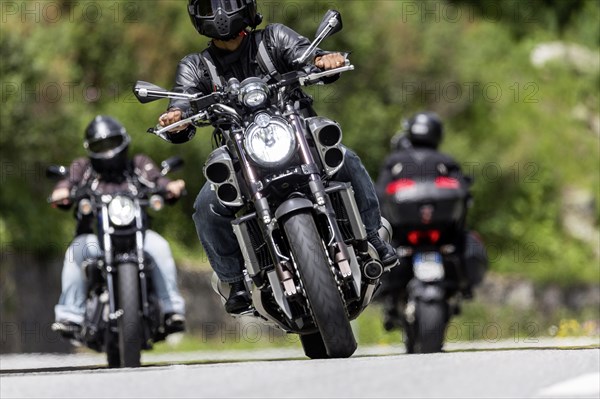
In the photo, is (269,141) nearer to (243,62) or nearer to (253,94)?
(253,94)

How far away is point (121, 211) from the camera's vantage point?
1100cm

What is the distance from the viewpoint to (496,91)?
103 feet

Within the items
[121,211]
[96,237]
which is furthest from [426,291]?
[96,237]

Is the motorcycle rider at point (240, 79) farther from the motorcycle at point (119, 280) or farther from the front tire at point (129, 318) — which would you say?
the motorcycle at point (119, 280)

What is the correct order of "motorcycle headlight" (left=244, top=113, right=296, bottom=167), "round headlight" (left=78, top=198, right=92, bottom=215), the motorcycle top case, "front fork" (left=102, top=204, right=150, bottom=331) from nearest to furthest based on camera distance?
"motorcycle headlight" (left=244, top=113, right=296, bottom=167), "front fork" (left=102, top=204, right=150, bottom=331), "round headlight" (left=78, top=198, right=92, bottom=215), the motorcycle top case

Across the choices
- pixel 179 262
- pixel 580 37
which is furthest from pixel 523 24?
pixel 179 262

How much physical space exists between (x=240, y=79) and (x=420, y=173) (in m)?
4.28

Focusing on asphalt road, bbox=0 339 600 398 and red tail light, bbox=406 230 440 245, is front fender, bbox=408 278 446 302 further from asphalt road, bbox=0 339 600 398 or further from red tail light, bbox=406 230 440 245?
asphalt road, bbox=0 339 600 398

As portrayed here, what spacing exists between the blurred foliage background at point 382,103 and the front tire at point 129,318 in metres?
7.87

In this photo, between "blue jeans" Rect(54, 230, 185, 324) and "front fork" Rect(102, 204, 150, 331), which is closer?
"front fork" Rect(102, 204, 150, 331)

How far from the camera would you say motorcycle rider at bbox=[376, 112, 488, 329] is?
1213 cm

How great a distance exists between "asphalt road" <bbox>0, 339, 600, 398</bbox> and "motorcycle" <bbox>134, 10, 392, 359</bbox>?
2.76 feet

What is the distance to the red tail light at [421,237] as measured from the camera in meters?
12.2

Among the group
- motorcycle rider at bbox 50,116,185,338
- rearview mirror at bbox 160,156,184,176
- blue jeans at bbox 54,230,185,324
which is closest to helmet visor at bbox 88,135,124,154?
motorcycle rider at bbox 50,116,185,338
